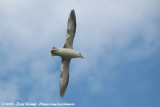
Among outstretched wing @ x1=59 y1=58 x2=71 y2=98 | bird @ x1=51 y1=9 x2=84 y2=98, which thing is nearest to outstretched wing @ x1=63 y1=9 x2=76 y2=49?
bird @ x1=51 y1=9 x2=84 y2=98

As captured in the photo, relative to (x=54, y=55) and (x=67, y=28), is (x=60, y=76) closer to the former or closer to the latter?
(x=54, y=55)

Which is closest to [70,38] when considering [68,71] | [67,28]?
[67,28]

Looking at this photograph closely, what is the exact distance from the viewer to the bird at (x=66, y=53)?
19609mm

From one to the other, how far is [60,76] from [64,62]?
931 mm

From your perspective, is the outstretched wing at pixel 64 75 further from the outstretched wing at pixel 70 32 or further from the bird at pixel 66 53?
the outstretched wing at pixel 70 32

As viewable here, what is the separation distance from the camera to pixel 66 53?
19.7 metres

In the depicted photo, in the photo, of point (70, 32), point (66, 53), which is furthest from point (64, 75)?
point (70, 32)

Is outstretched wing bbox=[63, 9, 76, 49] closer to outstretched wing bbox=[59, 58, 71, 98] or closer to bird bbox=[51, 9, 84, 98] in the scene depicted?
bird bbox=[51, 9, 84, 98]

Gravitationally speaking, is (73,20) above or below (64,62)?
above

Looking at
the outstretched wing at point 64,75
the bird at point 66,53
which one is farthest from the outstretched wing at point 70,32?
the outstretched wing at point 64,75

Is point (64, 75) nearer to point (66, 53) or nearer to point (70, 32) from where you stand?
point (66, 53)

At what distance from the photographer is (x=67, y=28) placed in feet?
65.1

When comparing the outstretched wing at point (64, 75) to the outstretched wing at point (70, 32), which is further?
the outstretched wing at point (64, 75)

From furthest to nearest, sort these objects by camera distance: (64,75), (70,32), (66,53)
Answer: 1. (64,75)
2. (70,32)
3. (66,53)
